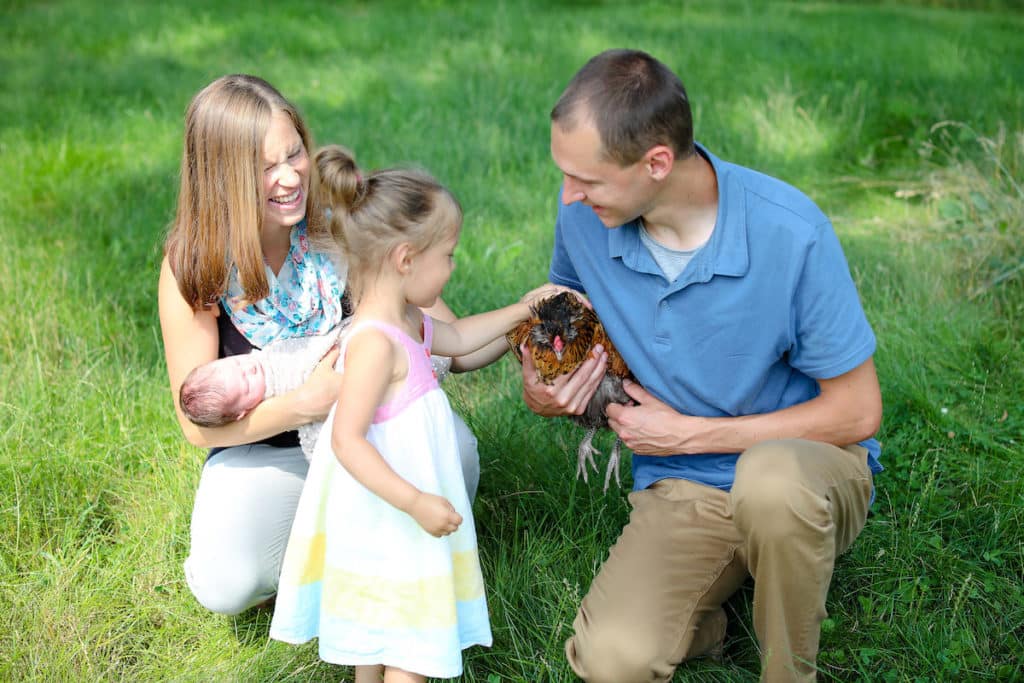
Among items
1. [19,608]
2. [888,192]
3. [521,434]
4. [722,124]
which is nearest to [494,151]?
[722,124]

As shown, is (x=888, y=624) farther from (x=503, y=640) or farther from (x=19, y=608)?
(x=19, y=608)

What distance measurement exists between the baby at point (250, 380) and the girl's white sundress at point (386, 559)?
33cm

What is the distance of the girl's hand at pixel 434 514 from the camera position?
2234 mm

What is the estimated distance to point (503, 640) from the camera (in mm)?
2828

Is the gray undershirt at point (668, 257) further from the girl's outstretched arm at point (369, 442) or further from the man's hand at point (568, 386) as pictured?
the girl's outstretched arm at point (369, 442)

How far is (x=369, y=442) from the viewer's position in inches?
92.1

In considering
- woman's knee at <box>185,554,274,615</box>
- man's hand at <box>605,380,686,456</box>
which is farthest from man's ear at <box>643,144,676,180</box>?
woman's knee at <box>185,554,274,615</box>

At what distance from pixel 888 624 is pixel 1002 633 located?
299 mm

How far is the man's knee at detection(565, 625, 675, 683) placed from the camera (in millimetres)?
2564

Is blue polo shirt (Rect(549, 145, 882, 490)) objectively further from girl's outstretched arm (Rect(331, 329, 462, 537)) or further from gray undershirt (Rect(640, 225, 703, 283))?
girl's outstretched arm (Rect(331, 329, 462, 537))

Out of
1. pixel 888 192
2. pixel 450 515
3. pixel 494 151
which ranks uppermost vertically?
pixel 450 515

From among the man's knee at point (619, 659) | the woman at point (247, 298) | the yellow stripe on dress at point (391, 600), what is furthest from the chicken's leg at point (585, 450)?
the yellow stripe on dress at point (391, 600)

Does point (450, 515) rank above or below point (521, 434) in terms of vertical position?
above

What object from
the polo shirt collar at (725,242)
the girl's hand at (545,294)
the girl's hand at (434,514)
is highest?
the polo shirt collar at (725,242)
